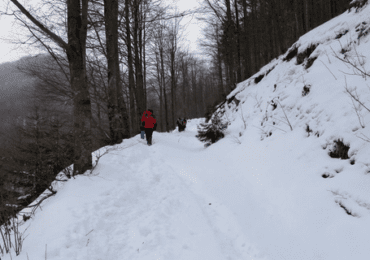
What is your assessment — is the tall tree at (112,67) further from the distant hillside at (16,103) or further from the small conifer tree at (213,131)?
the small conifer tree at (213,131)

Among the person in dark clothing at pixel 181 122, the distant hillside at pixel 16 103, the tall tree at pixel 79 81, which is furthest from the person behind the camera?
the person in dark clothing at pixel 181 122

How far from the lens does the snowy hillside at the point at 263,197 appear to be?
2023mm

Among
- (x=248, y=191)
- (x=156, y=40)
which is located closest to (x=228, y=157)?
(x=248, y=191)

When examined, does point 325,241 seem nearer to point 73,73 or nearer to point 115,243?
point 115,243

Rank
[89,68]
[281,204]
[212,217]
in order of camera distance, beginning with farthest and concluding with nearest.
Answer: [89,68] < [212,217] < [281,204]

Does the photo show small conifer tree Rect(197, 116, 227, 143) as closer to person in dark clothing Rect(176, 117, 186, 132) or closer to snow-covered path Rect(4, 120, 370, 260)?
snow-covered path Rect(4, 120, 370, 260)

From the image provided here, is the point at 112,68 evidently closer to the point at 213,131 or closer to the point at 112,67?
the point at 112,67

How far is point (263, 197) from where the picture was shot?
293 cm

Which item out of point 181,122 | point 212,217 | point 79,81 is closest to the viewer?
point 212,217

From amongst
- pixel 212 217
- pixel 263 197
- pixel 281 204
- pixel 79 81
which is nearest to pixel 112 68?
pixel 79 81

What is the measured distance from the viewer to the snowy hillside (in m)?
2.02

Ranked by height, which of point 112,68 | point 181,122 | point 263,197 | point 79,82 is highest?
point 112,68

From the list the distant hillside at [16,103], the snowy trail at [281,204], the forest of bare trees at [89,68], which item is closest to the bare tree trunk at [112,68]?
the forest of bare trees at [89,68]

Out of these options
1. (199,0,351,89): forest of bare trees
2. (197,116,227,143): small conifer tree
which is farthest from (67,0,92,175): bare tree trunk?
(199,0,351,89): forest of bare trees
